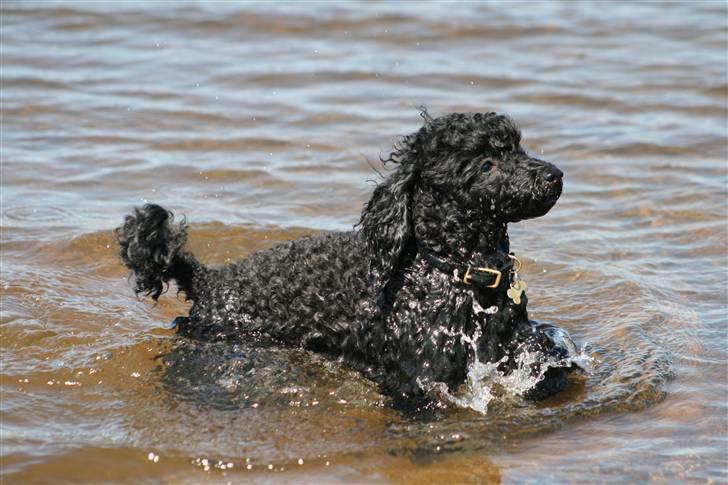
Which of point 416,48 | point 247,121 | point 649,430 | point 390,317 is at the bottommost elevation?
point 649,430

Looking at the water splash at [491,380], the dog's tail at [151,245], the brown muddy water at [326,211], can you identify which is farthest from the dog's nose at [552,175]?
the dog's tail at [151,245]

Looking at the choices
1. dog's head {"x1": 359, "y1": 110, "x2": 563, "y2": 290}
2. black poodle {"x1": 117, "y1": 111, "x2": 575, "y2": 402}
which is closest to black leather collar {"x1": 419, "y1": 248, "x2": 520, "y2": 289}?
black poodle {"x1": 117, "y1": 111, "x2": 575, "y2": 402}

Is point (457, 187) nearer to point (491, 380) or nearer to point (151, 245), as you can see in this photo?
point (491, 380)

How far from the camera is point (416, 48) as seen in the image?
57.8ft

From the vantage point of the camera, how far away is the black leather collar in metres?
7.25

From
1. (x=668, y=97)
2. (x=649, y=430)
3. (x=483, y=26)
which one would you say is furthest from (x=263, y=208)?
(x=483, y=26)

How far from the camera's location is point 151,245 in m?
7.71

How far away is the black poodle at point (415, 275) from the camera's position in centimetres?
709

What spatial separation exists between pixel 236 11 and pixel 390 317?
1263 cm

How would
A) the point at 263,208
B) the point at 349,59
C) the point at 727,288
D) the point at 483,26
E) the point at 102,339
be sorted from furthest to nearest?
1. the point at 483,26
2. the point at 349,59
3. the point at 263,208
4. the point at 727,288
5. the point at 102,339

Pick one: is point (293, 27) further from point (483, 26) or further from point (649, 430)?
point (649, 430)

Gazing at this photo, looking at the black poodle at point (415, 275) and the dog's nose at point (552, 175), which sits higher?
the dog's nose at point (552, 175)

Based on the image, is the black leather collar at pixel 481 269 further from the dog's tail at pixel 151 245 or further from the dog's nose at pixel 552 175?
the dog's tail at pixel 151 245

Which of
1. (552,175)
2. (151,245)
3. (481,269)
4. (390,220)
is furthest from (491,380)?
(151,245)
